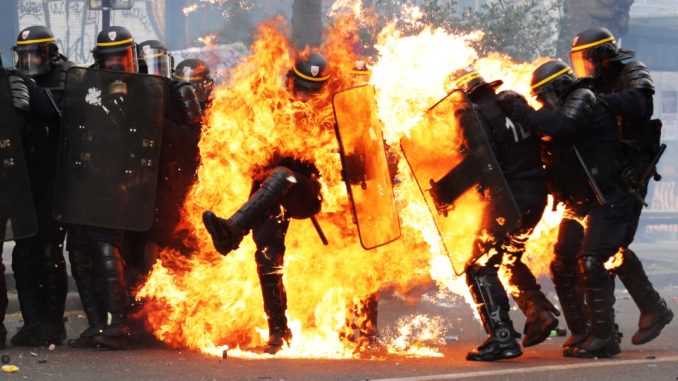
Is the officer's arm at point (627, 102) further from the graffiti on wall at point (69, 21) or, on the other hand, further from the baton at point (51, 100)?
the graffiti on wall at point (69, 21)

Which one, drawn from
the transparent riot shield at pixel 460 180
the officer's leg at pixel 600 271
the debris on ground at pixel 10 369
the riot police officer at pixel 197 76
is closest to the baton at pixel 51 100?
the riot police officer at pixel 197 76

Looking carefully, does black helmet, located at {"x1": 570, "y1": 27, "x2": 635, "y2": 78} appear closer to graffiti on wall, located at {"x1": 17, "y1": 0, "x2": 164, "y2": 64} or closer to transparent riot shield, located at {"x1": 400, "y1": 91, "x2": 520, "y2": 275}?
transparent riot shield, located at {"x1": 400, "y1": 91, "x2": 520, "y2": 275}

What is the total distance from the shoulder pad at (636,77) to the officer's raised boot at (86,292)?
11.1ft

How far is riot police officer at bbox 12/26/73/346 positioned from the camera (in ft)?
24.1

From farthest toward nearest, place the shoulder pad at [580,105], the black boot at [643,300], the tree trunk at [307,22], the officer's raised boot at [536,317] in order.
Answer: the tree trunk at [307,22] < the black boot at [643,300] < the officer's raised boot at [536,317] < the shoulder pad at [580,105]

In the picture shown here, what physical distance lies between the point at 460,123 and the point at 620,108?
101 cm

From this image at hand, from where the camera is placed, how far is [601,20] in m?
17.4

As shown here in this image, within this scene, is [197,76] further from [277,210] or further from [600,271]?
[600,271]

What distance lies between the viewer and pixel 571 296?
7.38 metres

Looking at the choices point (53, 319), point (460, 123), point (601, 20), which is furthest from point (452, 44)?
point (601, 20)

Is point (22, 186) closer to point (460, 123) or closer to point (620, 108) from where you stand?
point (460, 123)

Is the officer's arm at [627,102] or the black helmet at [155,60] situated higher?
the black helmet at [155,60]

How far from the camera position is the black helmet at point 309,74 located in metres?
7.30

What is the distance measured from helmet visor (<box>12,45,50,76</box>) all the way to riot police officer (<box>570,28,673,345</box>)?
3256 millimetres
